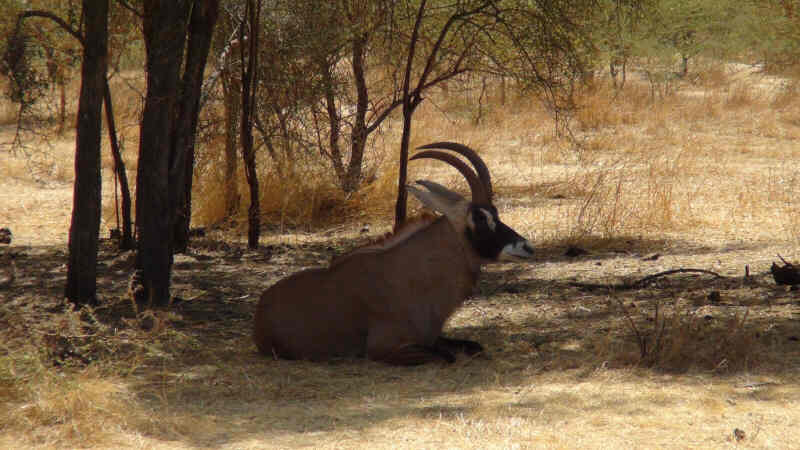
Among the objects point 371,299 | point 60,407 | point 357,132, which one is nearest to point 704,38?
point 357,132

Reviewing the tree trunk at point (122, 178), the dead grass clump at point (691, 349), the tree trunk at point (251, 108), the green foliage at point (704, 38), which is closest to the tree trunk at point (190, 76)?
the tree trunk at point (251, 108)

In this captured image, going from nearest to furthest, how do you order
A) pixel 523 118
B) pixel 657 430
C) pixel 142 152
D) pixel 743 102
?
pixel 657 430 → pixel 142 152 → pixel 523 118 → pixel 743 102

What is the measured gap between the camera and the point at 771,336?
A: 593 cm

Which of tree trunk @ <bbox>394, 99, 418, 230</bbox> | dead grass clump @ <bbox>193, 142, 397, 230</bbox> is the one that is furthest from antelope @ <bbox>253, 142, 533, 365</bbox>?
dead grass clump @ <bbox>193, 142, 397, 230</bbox>

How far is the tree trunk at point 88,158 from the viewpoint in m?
6.59

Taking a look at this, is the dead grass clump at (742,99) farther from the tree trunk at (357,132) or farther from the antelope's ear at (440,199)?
the antelope's ear at (440,199)

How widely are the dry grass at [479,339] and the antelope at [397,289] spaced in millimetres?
159

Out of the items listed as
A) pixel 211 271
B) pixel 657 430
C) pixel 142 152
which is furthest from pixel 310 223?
pixel 657 430

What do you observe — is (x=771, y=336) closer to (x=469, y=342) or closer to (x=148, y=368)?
(x=469, y=342)

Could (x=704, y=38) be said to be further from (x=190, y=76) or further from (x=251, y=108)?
(x=190, y=76)

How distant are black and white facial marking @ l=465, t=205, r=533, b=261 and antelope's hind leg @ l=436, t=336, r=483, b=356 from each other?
532 mm

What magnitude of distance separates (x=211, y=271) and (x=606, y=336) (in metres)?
4.10

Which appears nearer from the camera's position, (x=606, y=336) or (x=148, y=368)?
(x=148, y=368)

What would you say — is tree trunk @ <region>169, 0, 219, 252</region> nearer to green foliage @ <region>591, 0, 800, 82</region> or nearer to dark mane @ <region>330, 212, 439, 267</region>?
dark mane @ <region>330, 212, 439, 267</region>
